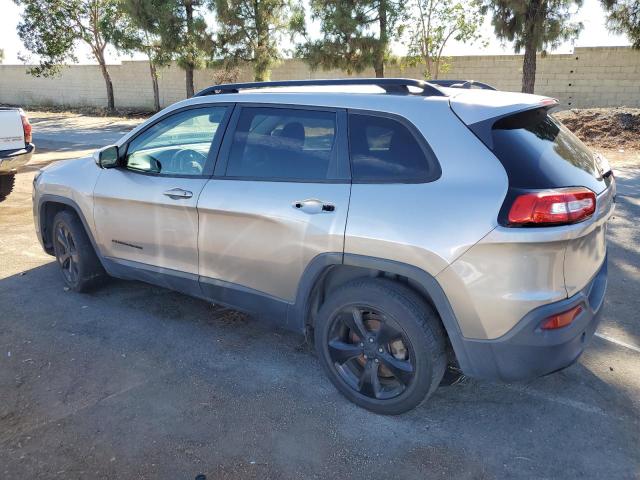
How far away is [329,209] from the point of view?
2.88 meters

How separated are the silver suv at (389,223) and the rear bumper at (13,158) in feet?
14.1

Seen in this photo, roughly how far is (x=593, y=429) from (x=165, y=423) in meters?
2.34

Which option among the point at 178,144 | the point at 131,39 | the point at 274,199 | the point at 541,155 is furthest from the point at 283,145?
the point at 131,39

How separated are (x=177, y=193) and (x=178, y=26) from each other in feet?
56.8

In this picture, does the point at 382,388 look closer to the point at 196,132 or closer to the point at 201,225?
the point at 201,225

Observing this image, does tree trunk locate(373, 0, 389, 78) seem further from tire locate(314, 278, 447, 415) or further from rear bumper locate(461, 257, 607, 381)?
rear bumper locate(461, 257, 607, 381)

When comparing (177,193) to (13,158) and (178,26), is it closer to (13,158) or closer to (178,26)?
(13,158)

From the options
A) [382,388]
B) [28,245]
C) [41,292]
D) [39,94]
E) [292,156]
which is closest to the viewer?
[382,388]

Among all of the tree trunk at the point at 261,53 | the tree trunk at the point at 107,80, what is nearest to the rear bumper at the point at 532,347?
the tree trunk at the point at 261,53

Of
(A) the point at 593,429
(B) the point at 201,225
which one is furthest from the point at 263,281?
(A) the point at 593,429

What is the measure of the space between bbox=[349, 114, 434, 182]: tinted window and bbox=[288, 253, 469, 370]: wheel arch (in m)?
0.46

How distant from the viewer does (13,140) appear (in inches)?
287

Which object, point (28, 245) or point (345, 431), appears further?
point (28, 245)

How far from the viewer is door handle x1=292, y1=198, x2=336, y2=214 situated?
2.89 metres
